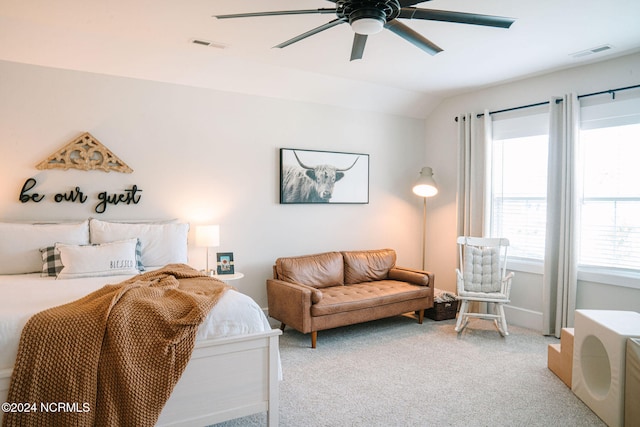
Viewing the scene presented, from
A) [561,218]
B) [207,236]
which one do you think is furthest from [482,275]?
[207,236]

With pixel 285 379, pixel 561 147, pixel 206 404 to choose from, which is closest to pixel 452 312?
pixel 561 147

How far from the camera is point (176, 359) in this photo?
2.02m

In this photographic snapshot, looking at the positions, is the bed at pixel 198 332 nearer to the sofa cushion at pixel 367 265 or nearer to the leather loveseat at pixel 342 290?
the leather loveseat at pixel 342 290

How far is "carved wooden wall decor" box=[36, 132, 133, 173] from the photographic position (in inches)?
139

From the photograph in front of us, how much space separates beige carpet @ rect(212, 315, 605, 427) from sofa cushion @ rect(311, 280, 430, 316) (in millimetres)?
340

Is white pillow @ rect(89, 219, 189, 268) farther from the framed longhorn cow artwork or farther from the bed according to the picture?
the framed longhorn cow artwork

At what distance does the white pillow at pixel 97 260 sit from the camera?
3057 mm

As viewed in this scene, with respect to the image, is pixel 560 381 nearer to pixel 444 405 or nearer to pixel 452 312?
pixel 444 405

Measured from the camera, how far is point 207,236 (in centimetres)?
391

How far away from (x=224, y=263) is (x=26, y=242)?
164 centimetres

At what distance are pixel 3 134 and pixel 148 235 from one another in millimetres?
1411

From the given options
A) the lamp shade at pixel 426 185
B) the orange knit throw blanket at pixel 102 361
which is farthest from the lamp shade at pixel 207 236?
the lamp shade at pixel 426 185

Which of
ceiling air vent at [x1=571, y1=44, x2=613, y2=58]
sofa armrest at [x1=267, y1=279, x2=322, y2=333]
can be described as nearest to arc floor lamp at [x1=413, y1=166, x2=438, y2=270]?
ceiling air vent at [x1=571, y1=44, x2=613, y2=58]

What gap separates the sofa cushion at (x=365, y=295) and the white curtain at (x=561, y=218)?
1290 mm
